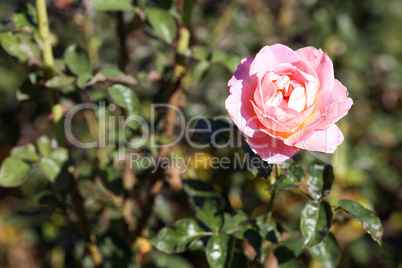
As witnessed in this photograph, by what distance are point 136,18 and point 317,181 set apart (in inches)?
25.9

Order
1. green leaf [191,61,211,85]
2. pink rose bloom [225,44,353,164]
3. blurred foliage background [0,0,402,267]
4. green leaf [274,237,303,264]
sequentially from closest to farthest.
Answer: pink rose bloom [225,44,353,164] → green leaf [274,237,303,264] → green leaf [191,61,211,85] → blurred foliage background [0,0,402,267]

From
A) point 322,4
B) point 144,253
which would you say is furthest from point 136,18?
point 322,4

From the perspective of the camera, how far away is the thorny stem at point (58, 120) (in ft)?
3.21

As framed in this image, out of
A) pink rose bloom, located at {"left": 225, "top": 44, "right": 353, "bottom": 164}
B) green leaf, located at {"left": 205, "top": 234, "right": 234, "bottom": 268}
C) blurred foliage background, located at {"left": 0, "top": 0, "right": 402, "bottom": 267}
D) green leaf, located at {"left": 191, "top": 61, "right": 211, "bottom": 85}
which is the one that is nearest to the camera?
pink rose bloom, located at {"left": 225, "top": 44, "right": 353, "bottom": 164}

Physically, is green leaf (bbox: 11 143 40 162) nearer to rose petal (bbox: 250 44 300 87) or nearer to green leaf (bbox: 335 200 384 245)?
rose petal (bbox: 250 44 300 87)

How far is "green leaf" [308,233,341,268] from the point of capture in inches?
35.4

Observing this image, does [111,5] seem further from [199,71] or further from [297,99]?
[297,99]

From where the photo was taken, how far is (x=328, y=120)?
0.72m

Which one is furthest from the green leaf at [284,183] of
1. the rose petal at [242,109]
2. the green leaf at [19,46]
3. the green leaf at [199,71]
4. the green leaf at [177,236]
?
the green leaf at [19,46]

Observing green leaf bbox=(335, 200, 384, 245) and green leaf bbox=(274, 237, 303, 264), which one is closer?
green leaf bbox=(335, 200, 384, 245)

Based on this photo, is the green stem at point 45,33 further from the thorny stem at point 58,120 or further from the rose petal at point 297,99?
the rose petal at point 297,99

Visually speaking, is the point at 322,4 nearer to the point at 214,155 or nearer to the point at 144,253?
the point at 214,155

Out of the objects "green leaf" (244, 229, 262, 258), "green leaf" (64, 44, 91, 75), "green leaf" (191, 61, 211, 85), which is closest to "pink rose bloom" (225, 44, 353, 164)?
"green leaf" (244, 229, 262, 258)

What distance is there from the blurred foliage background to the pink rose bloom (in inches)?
13.4
